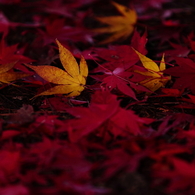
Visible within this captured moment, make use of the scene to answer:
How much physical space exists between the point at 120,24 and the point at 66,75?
1.92 feet

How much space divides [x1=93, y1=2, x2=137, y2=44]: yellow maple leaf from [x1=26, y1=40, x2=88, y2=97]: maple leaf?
0.44m

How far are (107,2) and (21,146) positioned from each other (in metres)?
1.10

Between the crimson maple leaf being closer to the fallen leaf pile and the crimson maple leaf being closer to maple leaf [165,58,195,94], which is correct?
the fallen leaf pile

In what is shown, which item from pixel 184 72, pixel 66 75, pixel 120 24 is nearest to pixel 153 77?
pixel 184 72

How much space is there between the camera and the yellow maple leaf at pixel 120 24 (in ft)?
4.24

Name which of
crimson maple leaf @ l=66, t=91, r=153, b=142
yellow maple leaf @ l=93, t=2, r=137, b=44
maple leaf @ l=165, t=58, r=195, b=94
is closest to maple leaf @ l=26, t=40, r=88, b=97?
crimson maple leaf @ l=66, t=91, r=153, b=142

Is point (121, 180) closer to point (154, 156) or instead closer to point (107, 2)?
point (154, 156)

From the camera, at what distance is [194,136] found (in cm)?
70

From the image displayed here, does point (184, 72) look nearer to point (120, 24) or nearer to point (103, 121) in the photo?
point (103, 121)

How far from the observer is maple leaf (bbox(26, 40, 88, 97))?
84 centimetres

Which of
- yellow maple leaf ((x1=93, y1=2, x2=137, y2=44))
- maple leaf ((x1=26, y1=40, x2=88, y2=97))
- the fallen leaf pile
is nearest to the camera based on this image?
the fallen leaf pile

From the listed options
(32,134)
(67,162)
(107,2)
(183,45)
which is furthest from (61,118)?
(107,2)

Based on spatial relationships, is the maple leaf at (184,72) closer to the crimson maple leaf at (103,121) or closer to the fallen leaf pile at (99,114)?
the fallen leaf pile at (99,114)

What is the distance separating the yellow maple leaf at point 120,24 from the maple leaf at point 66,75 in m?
0.44
